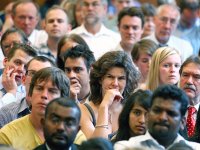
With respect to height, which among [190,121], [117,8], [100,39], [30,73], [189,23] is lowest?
[190,121]

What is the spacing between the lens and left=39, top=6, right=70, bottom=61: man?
41.1 ft

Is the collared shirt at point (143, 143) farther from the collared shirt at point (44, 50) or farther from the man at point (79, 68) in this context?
the collared shirt at point (44, 50)

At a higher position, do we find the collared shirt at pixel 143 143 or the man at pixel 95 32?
the man at pixel 95 32

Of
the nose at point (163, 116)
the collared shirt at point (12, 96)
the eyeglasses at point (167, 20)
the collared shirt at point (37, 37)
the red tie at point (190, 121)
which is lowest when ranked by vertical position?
the red tie at point (190, 121)

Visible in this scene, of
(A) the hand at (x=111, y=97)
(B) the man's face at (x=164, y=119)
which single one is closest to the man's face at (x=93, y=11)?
(A) the hand at (x=111, y=97)

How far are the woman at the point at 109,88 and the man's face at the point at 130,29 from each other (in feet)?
9.19

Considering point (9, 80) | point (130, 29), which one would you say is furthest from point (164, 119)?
point (130, 29)

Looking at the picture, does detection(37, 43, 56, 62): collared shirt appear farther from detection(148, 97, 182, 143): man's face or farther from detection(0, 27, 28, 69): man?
detection(148, 97, 182, 143): man's face

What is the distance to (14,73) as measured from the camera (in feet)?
33.2

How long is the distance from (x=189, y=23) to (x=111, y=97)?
18.6ft

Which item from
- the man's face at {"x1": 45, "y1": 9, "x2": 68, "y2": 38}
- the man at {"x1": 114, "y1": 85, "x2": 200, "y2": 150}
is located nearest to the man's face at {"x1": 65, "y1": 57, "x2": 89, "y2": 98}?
the man at {"x1": 114, "y1": 85, "x2": 200, "y2": 150}

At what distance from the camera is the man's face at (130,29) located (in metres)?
12.1

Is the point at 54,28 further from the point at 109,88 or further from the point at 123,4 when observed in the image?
the point at 109,88

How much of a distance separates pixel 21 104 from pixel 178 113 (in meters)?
2.04
